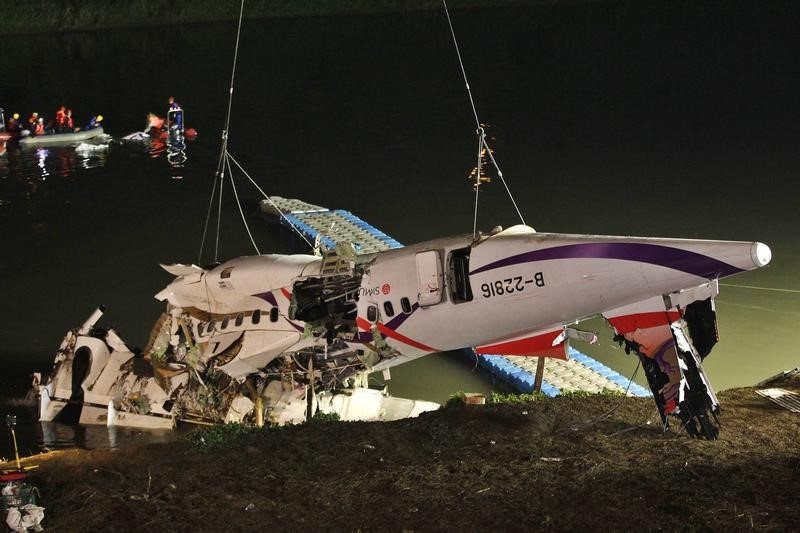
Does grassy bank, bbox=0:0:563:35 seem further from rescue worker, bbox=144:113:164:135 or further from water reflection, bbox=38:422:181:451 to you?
water reflection, bbox=38:422:181:451

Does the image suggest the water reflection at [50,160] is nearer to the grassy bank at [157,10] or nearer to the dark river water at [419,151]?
the dark river water at [419,151]

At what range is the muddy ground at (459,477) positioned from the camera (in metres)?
12.5

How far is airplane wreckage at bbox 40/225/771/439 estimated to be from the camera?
14391mm

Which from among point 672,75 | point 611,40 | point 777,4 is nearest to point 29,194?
point 672,75

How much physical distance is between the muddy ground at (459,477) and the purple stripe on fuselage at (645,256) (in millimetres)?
2550

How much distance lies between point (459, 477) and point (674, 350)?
3.59 m

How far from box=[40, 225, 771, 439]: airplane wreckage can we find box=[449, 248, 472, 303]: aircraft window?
0.02m

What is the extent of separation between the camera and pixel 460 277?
15.7 metres

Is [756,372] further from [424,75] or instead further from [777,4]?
[777,4]

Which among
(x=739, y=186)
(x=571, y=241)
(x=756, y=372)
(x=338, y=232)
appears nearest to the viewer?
(x=571, y=241)

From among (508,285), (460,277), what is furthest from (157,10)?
(508,285)

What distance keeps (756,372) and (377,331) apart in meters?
9.83

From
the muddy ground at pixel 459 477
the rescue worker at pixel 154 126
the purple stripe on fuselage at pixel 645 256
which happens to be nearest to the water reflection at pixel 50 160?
the rescue worker at pixel 154 126

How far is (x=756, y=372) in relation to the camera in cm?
2219
